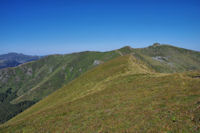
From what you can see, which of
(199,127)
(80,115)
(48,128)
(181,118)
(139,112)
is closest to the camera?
(199,127)

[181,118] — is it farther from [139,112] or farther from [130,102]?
[130,102]

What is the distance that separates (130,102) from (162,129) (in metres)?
10.5

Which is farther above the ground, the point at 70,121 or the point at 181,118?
the point at 181,118

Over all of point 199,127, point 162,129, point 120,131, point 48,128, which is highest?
point 199,127

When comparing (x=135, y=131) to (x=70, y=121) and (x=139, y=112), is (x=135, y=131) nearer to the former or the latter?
(x=139, y=112)

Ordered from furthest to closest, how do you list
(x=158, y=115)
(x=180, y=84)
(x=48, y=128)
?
(x=180, y=84)
(x=48, y=128)
(x=158, y=115)

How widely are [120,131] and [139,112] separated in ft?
17.5

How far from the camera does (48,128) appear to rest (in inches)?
961

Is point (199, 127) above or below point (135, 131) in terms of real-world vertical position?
above

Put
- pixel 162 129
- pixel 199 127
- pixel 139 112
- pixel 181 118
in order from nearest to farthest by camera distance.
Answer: pixel 199 127 → pixel 162 129 → pixel 181 118 → pixel 139 112

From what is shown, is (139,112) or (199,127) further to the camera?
(139,112)

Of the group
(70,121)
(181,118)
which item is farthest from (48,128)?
(181,118)

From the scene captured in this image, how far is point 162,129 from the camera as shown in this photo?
1633cm

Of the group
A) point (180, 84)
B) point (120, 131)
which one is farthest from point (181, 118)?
point (180, 84)
